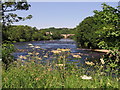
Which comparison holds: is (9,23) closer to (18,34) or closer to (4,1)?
(4,1)

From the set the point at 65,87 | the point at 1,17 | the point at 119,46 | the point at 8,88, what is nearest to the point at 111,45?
the point at 119,46

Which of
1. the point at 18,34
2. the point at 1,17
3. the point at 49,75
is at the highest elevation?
the point at 1,17

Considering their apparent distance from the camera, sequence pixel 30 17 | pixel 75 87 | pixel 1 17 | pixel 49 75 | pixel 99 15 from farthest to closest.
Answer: pixel 30 17 → pixel 1 17 → pixel 99 15 → pixel 49 75 → pixel 75 87

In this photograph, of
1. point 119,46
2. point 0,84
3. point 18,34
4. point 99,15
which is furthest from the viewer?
point 18,34

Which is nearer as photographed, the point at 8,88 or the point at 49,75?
the point at 8,88

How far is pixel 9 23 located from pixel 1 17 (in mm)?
960

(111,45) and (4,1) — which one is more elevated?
(4,1)

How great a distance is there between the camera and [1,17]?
36.7 feet

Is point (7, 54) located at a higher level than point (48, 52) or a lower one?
lower

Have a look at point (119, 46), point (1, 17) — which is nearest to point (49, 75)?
point (119, 46)

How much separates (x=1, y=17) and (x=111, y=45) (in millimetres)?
6812

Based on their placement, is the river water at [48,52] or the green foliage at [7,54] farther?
the green foliage at [7,54]

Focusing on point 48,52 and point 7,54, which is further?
point 7,54

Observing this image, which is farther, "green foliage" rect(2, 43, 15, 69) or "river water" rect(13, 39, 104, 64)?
"green foliage" rect(2, 43, 15, 69)
